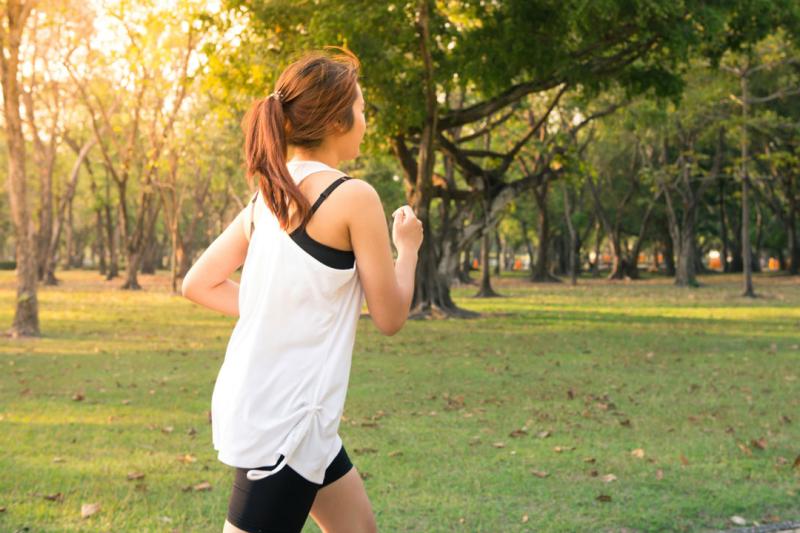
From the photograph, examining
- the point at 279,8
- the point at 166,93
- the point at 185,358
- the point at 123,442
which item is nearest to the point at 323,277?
the point at 123,442

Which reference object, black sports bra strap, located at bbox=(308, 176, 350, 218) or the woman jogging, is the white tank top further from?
black sports bra strap, located at bbox=(308, 176, 350, 218)

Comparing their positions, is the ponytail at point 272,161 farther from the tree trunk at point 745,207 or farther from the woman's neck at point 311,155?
the tree trunk at point 745,207

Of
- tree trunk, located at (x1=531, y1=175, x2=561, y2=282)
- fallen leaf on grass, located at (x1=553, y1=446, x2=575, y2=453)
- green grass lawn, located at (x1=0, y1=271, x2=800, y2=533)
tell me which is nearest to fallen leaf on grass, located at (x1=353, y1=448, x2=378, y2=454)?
green grass lawn, located at (x1=0, y1=271, x2=800, y2=533)

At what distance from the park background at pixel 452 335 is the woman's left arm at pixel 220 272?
Answer: 122 inches

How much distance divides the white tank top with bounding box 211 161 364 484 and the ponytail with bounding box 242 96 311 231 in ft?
0.25

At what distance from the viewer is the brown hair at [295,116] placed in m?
2.56

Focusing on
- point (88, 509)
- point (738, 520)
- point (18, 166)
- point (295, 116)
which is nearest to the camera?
point (295, 116)

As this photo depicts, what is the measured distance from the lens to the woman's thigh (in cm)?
278

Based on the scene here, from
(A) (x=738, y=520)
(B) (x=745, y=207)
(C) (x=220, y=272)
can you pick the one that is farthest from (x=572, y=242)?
(C) (x=220, y=272)

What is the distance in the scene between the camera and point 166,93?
34.3 m

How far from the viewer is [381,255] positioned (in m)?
2.53

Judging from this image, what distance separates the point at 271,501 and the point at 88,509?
3861mm

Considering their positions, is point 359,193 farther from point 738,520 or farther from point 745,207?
point 745,207

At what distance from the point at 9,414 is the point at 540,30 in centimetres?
1370
